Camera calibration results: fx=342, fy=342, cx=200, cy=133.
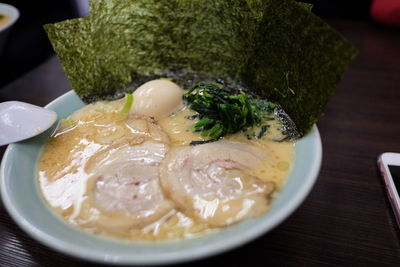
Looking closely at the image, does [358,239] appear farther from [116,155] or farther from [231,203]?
[116,155]

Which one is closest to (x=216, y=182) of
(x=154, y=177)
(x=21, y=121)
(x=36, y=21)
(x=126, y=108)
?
(x=154, y=177)

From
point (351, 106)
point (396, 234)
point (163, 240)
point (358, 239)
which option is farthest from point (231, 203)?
point (351, 106)

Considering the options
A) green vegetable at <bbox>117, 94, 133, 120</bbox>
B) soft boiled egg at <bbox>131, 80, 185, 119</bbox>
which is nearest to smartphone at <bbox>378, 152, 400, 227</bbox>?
soft boiled egg at <bbox>131, 80, 185, 119</bbox>

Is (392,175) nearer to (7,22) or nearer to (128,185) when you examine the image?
(128,185)

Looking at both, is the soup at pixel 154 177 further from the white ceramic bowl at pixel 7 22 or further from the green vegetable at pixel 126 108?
the white ceramic bowl at pixel 7 22

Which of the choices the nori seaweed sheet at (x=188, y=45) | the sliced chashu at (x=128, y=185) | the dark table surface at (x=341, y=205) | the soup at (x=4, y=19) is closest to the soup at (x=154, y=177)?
the sliced chashu at (x=128, y=185)

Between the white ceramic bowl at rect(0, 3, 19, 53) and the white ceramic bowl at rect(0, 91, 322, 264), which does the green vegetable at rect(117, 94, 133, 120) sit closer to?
the white ceramic bowl at rect(0, 91, 322, 264)
